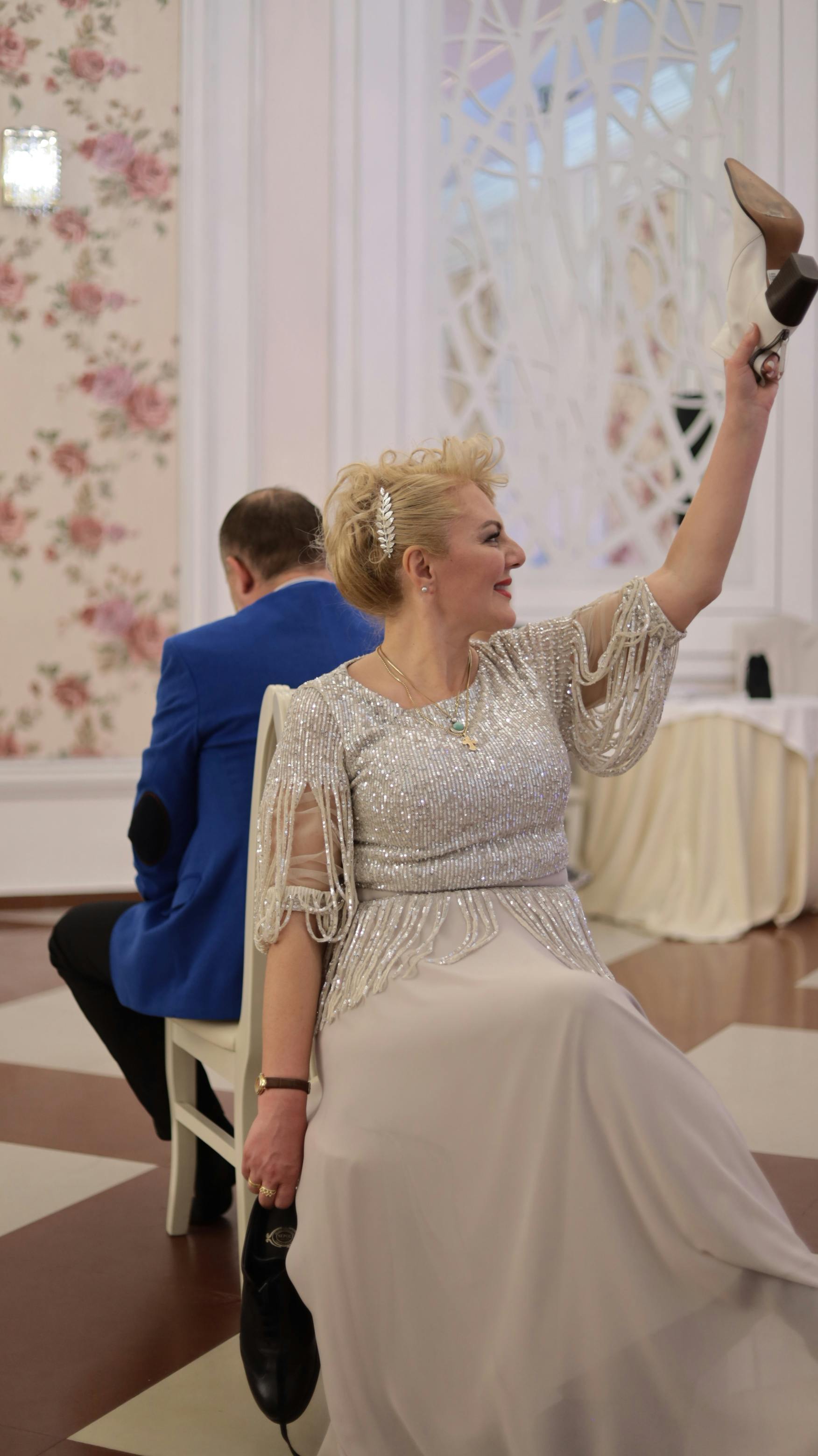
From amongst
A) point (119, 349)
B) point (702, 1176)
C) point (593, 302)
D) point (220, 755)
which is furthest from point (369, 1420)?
point (593, 302)

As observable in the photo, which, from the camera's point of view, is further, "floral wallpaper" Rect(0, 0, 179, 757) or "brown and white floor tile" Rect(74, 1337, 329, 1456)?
"floral wallpaper" Rect(0, 0, 179, 757)

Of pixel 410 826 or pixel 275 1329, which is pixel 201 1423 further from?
pixel 410 826

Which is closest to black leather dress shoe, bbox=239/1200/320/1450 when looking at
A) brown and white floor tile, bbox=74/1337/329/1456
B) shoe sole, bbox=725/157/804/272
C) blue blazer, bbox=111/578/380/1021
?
brown and white floor tile, bbox=74/1337/329/1456

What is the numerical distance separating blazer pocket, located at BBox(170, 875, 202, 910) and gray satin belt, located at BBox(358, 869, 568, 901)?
40cm

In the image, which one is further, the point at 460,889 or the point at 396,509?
the point at 396,509

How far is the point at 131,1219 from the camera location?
1998mm

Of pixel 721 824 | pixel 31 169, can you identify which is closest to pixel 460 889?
pixel 721 824

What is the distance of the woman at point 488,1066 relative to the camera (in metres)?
1.08

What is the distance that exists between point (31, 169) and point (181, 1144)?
3.60m

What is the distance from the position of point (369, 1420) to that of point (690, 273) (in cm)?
489

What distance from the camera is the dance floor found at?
145 cm

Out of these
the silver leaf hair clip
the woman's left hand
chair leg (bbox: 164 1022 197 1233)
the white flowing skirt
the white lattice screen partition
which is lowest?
chair leg (bbox: 164 1022 197 1233)

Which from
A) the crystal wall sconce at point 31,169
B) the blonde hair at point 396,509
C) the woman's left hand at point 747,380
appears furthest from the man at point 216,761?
the crystal wall sconce at point 31,169

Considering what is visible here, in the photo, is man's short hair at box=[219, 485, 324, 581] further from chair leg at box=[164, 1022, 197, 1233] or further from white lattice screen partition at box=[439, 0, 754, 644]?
white lattice screen partition at box=[439, 0, 754, 644]
